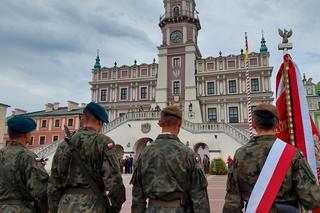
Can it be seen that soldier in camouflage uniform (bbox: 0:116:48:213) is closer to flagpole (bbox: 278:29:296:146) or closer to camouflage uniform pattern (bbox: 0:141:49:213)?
camouflage uniform pattern (bbox: 0:141:49:213)

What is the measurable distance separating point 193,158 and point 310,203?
125cm

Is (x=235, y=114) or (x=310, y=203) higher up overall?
(x=235, y=114)

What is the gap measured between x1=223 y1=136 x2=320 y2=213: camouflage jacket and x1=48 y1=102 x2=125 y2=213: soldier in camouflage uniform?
1207 millimetres

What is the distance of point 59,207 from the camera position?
3488 mm

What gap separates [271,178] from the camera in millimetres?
2994

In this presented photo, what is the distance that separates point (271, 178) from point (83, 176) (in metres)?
1.99

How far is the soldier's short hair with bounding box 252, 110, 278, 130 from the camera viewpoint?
126 inches

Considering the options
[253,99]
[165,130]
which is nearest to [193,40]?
[253,99]

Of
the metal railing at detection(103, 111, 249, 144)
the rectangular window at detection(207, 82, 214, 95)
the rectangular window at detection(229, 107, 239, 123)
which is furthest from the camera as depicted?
the rectangular window at detection(207, 82, 214, 95)

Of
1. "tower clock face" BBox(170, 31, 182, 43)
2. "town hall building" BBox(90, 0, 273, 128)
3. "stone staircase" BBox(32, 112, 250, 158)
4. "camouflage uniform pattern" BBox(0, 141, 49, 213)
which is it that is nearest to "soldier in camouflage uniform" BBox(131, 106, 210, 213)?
"camouflage uniform pattern" BBox(0, 141, 49, 213)

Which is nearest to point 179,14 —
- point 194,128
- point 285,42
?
point 194,128

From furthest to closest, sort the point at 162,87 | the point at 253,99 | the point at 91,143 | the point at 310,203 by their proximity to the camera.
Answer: the point at 162,87 → the point at 253,99 → the point at 91,143 → the point at 310,203

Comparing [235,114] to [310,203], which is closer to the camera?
[310,203]

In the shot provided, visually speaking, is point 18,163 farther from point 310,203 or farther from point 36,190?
point 310,203
